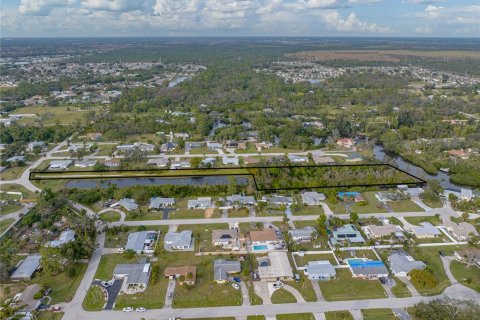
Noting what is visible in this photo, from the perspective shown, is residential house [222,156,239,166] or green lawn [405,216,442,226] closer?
green lawn [405,216,442,226]

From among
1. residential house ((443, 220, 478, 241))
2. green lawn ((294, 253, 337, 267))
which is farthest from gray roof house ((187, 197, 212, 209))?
residential house ((443, 220, 478, 241))

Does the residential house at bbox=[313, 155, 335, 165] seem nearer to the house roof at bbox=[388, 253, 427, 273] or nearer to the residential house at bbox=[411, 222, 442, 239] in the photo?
the residential house at bbox=[411, 222, 442, 239]

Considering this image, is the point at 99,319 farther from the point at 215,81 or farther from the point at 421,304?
the point at 215,81

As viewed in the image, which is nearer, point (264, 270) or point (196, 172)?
point (264, 270)

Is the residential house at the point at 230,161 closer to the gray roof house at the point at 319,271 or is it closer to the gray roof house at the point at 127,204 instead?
the gray roof house at the point at 127,204

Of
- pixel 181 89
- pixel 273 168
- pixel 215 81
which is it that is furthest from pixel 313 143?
pixel 215 81

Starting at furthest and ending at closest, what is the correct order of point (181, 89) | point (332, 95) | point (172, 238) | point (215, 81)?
point (215, 81)
point (181, 89)
point (332, 95)
point (172, 238)

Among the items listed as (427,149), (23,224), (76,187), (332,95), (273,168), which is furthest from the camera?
(332,95)
